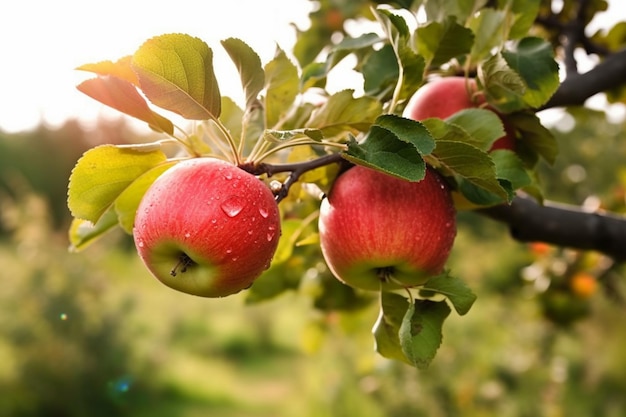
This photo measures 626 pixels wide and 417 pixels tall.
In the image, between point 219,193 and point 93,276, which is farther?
point 93,276

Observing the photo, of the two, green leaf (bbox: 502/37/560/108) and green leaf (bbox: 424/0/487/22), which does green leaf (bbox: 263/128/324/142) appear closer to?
green leaf (bbox: 502/37/560/108)

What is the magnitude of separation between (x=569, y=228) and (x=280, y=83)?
63 centimetres

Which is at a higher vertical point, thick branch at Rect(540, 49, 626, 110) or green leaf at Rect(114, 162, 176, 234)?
green leaf at Rect(114, 162, 176, 234)

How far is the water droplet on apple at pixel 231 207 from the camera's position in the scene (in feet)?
1.78

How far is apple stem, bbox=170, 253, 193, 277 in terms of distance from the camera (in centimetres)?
57

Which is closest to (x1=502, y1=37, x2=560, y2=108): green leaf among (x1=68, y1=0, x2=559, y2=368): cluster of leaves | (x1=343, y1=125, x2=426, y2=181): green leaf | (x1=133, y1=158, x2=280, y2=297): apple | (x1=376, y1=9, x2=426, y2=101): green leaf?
(x1=68, y1=0, x2=559, y2=368): cluster of leaves

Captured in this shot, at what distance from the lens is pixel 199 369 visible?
221 inches

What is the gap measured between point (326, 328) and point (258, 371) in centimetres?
450

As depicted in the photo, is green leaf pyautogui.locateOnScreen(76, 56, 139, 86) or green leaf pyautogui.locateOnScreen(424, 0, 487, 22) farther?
green leaf pyautogui.locateOnScreen(424, 0, 487, 22)

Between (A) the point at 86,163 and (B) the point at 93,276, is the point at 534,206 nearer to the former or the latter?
(A) the point at 86,163

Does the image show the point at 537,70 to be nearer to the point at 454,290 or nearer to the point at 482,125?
the point at 482,125

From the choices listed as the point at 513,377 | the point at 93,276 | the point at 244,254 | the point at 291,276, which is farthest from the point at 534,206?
the point at 93,276

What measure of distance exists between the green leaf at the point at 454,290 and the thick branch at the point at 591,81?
1.49ft

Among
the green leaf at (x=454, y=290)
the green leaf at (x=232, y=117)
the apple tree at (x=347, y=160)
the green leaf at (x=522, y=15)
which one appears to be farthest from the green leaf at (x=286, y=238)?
the green leaf at (x=522, y=15)
